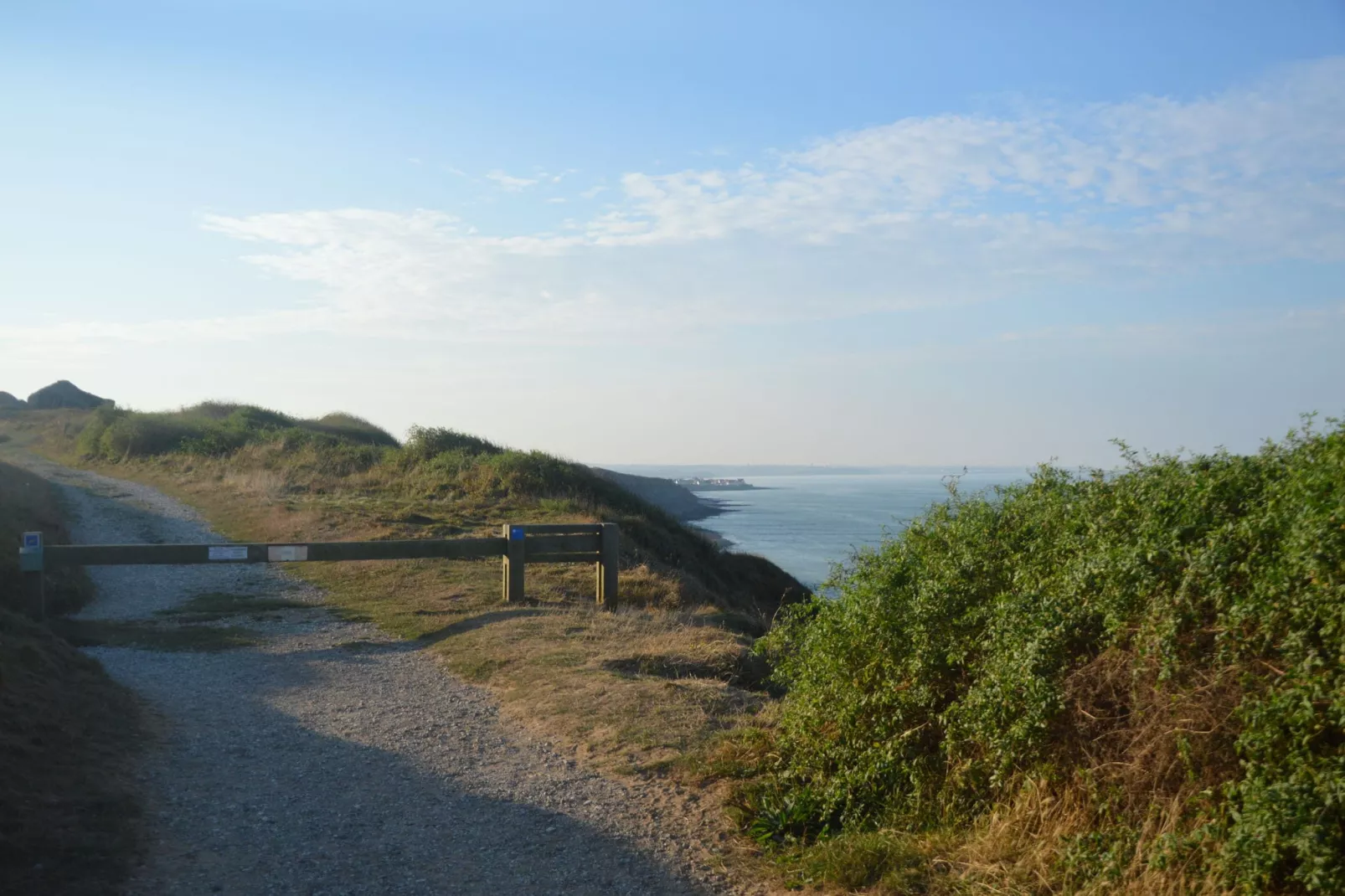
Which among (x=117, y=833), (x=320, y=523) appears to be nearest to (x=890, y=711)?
(x=117, y=833)

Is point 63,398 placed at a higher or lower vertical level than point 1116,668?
higher

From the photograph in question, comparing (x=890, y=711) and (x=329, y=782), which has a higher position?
(x=890, y=711)

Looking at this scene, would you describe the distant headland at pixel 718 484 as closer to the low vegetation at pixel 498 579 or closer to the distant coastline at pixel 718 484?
the distant coastline at pixel 718 484

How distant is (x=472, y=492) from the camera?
23.4 m

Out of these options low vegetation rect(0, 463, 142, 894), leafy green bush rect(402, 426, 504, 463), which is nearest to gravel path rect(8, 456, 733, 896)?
low vegetation rect(0, 463, 142, 894)

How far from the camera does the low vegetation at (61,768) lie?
176 inches

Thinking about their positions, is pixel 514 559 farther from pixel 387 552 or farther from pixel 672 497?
pixel 672 497

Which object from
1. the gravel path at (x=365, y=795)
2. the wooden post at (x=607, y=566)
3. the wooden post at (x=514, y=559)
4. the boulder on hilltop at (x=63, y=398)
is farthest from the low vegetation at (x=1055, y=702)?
the boulder on hilltop at (x=63, y=398)

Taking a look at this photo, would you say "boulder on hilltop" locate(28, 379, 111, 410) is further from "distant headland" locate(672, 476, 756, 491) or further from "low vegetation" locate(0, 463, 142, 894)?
"low vegetation" locate(0, 463, 142, 894)

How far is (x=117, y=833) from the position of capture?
196 inches

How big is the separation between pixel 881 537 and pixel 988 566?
114 centimetres

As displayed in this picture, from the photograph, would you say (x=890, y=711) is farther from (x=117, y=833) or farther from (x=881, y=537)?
(x=117, y=833)

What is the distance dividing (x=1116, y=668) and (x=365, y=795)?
4117 millimetres

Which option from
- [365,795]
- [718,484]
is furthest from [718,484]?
[365,795]
